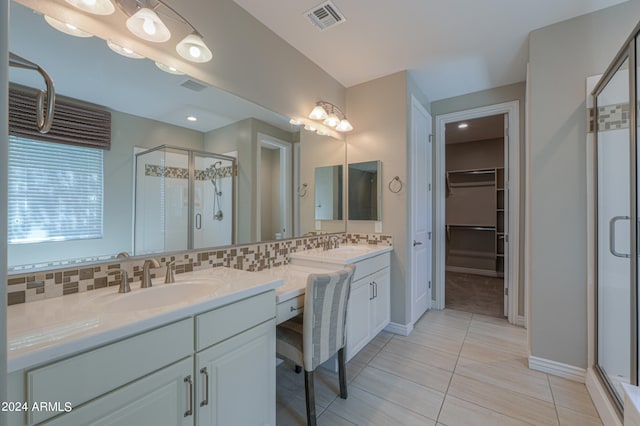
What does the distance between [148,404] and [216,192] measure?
1.16 metres

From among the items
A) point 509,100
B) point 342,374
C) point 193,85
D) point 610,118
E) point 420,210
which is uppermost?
point 509,100

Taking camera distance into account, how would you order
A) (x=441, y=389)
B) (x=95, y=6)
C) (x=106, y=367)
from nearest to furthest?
(x=106, y=367), (x=95, y=6), (x=441, y=389)

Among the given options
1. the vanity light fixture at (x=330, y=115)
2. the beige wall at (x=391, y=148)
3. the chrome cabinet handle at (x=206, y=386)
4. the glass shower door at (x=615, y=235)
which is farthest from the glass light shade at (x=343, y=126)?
the chrome cabinet handle at (x=206, y=386)

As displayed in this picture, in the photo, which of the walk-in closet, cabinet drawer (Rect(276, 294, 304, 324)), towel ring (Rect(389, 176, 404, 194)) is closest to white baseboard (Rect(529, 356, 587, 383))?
towel ring (Rect(389, 176, 404, 194))

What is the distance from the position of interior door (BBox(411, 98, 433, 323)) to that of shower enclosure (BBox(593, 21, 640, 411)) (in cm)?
136

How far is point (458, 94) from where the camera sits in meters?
3.22

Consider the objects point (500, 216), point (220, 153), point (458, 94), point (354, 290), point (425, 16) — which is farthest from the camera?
point (500, 216)

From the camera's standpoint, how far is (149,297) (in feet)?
3.95

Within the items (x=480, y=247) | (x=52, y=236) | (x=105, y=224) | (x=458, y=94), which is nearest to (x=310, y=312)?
(x=105, y=224)

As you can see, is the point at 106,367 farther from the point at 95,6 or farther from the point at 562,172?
the point at 562,172

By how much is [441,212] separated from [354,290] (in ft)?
6.46

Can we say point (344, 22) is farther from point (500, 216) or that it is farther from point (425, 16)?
point (500, 216)

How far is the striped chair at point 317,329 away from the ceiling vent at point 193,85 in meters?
1.32

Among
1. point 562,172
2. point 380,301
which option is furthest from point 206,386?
point 562,172
